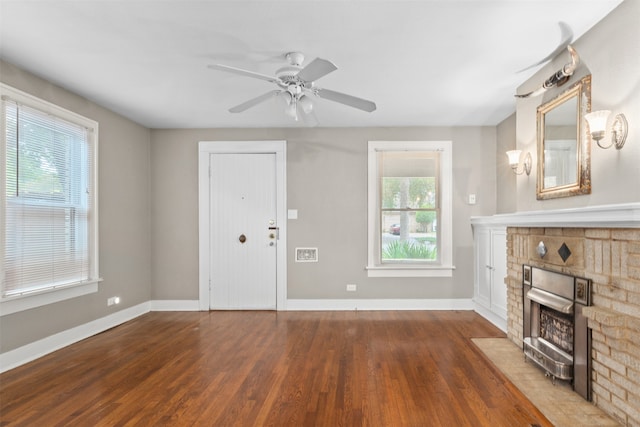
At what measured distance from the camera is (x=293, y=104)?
9.62ft

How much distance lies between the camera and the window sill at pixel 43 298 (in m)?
2.85

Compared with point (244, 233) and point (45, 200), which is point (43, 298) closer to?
point (45, 200)

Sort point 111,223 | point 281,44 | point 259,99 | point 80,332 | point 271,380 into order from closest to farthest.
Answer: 1. point 281,44
2. point 271,380
3. point 259,99
4. point 80,332
5. point 111,223

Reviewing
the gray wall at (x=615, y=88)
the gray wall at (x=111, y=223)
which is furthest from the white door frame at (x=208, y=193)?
Result: the gray wall at (x=615, y=88)

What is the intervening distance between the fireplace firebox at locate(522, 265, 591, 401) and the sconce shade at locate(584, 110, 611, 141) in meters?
0.96

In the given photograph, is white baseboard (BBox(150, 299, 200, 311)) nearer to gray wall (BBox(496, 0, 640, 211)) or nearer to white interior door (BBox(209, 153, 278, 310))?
white interior door (BBox(209, 153, 278, 310))

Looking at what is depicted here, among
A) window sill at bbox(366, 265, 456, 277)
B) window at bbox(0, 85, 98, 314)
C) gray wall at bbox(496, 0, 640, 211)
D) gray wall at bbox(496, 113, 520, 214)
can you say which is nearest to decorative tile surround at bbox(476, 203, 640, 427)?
gray wall at bbox(496, 0, 640, 211)

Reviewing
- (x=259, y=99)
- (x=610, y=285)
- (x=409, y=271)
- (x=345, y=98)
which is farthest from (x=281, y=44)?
(x=409, y=271)

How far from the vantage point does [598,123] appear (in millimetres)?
2254

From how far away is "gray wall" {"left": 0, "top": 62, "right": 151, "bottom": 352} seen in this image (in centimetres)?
305

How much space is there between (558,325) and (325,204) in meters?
2.92

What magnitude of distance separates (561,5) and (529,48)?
20.8 inches

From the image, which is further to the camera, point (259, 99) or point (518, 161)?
point (518, 161)

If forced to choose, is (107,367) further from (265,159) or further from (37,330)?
(265,159)
